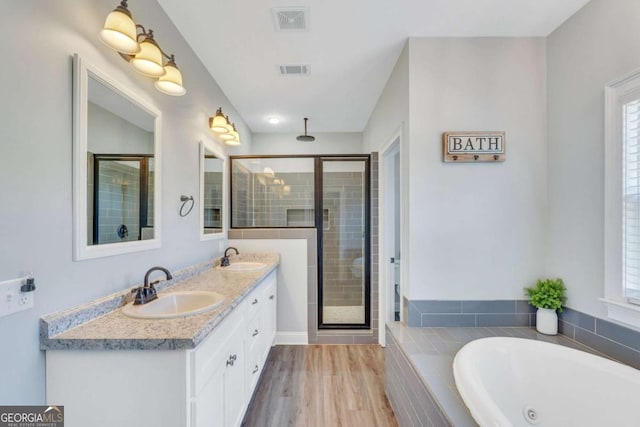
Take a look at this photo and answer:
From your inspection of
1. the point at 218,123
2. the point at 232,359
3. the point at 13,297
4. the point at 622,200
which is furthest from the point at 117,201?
the point at 622,200

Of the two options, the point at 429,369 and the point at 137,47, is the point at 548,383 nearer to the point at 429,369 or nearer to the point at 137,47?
the point at 429,369

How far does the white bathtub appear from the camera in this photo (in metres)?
1.23

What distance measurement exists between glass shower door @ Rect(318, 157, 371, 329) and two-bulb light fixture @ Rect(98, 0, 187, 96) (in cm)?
185

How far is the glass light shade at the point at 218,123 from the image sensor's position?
95.8 inches

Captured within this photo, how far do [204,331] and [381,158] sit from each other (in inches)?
94.7

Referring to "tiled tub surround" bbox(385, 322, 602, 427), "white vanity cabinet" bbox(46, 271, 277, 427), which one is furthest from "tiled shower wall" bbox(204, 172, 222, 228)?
"tiled tub surround" bbox(385, 322, 602, 427)

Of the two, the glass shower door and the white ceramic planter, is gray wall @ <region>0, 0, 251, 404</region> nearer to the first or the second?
the glass shower door

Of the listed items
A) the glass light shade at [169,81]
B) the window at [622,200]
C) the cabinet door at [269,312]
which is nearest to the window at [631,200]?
the window at [622,200]

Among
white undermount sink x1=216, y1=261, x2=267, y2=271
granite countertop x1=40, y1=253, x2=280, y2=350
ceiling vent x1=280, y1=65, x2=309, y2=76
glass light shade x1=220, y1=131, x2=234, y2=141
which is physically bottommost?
white undermount sink x1=216, y1=261, x2=267, y2=271

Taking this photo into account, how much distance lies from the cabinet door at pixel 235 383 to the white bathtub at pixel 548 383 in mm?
1130

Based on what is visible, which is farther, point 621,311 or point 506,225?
point 506,225

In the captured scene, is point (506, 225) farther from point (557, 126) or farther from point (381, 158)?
point (381, 158)

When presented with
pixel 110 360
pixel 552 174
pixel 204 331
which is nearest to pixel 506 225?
pixel 552 174

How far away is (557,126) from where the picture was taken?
6.14ft
